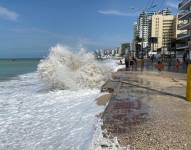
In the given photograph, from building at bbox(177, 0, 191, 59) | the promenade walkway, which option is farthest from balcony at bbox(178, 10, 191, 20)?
the promenade walkway

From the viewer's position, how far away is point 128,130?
7.32 metres

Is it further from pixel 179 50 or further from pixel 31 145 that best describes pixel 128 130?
pixel 179 50

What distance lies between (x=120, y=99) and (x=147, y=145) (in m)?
6.07

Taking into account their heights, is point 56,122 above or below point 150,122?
below

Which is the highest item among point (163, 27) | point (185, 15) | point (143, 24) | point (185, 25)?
point (185, 15)

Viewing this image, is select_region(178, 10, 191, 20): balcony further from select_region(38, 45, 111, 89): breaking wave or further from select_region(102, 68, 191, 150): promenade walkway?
select_region(102, 68, 191, 150): promenade walkway

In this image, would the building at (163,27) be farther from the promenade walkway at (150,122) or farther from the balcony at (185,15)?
the promenade walkway at (150,122)

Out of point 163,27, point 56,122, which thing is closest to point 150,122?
point 56,122

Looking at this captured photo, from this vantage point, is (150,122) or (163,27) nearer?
(150,122)

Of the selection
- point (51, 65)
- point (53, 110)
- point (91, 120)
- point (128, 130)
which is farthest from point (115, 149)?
point (51, 65)

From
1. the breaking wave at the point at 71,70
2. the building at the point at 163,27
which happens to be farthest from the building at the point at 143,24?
the breaking wave at the point at 71,70

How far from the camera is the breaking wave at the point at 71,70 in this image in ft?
65.0

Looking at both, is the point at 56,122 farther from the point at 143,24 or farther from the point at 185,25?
the point at 143,24

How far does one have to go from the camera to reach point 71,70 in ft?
71.5
